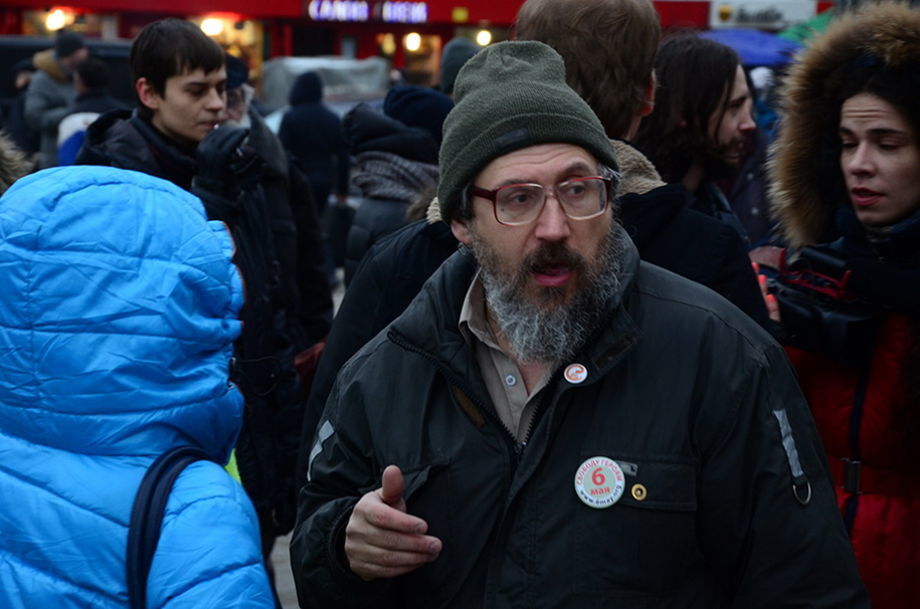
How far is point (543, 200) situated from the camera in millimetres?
2346

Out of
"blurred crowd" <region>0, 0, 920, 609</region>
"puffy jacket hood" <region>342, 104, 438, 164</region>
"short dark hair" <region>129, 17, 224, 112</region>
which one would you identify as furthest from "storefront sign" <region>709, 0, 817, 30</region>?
"blurred crowd" <region>0, 0, 920, 609</region>

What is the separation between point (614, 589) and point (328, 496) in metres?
0.60

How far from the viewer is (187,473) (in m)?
2.44

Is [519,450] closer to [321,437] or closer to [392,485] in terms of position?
[392,485]

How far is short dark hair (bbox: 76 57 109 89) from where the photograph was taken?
922cm

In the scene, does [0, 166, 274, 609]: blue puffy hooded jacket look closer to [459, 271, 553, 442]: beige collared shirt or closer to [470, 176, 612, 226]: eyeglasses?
[459, 271, 553, 442]: beige collared shirt

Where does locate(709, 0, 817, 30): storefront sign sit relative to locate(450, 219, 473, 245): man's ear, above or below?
below

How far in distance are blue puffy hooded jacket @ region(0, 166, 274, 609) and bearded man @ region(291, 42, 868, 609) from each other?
0.21 meters

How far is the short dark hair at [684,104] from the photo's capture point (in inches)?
158

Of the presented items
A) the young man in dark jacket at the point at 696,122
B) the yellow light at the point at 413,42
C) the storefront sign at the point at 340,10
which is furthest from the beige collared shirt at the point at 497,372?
the yellow light at the point at 413,42

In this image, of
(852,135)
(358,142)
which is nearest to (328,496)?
(852,135)

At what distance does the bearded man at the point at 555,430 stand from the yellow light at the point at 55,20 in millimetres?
25282

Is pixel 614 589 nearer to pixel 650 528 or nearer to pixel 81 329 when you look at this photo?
pixel 650 528

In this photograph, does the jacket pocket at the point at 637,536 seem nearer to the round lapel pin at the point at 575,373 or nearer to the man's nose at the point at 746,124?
the round lapel pin at the point at 575,373
